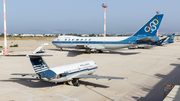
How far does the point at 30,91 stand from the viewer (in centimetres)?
1569

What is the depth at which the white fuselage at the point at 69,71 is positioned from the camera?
627 inches

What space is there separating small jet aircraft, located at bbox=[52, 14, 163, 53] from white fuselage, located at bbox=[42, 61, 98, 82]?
23.5 meters

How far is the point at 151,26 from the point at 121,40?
795cm

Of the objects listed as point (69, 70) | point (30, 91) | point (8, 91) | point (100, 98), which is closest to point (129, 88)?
point (100, 98)

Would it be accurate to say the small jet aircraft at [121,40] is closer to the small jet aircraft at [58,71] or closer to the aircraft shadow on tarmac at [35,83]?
the aircraft shadow on tarmac at [35,83]

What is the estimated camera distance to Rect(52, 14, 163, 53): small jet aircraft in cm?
4016

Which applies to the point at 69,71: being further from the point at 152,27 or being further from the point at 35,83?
the point at 152,27

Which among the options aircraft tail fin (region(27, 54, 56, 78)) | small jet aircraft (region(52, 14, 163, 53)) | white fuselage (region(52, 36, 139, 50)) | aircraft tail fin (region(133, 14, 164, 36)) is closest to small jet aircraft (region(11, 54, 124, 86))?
aircraft tail fin (region(27, 54, 56, 78))

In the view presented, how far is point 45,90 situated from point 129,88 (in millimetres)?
8311

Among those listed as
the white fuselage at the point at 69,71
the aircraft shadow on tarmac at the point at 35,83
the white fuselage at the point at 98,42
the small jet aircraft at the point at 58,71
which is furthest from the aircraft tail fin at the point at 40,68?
the white fuselage at the point at 98,42

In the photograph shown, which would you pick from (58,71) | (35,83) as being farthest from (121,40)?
(58,71)

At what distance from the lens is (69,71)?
16.8 meters

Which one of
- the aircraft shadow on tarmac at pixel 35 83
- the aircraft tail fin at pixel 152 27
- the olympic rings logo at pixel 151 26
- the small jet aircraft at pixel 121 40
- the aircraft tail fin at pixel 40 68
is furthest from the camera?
the small jet aircraft at pixel 121 40

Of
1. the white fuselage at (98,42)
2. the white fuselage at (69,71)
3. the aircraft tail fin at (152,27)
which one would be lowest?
the white fuselage at (69,71)
